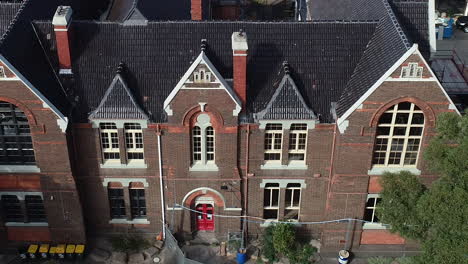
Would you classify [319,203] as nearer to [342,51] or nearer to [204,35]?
[342,51]

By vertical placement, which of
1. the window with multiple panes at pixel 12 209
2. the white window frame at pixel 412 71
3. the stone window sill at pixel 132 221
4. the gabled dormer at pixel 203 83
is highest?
the white window frame at pixel 412 71

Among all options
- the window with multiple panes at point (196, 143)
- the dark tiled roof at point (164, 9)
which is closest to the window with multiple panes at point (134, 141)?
the window with multiple panes at point (196, 143)

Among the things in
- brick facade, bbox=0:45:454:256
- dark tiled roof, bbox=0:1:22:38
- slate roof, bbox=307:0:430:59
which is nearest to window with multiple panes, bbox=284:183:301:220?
brick facade, bbox=0:45:454:256

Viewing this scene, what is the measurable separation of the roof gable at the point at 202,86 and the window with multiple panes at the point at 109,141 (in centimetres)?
362

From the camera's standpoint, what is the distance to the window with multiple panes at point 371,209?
3466 centimetres

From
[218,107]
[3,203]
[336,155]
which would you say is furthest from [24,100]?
[336,155]

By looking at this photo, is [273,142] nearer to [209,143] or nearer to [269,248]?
[209,143]

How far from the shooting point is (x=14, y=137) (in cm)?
3284

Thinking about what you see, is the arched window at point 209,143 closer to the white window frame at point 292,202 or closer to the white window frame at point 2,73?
the white window frame at point 292,202

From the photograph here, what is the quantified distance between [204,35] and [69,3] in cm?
1131

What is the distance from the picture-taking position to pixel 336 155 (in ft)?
108

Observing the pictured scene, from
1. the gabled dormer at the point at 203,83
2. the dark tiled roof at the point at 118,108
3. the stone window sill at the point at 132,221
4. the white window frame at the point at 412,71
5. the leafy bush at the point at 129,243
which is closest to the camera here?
the white window frame at the point at 412,71

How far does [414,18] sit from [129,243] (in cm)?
2254

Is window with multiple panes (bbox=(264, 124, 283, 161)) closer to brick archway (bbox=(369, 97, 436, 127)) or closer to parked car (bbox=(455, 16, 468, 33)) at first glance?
brick archway (bbox=(369, 97, 436, 127))
